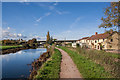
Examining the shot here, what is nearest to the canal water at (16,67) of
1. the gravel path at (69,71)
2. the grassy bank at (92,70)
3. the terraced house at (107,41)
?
the gravel path at (69,71)

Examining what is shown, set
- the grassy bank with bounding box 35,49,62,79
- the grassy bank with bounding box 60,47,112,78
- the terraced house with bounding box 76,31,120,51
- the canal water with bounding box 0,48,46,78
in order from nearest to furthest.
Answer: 1. the grassy bank with bounding box 60,47,112,78
2. the grassy bank with bounding box 35,49,62,79
3. the terraced house with bounding box 76,31,120,51
4. the canal water with bounding box 0,48,46,78

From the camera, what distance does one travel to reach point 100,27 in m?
6.99

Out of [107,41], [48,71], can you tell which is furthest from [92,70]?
[48,71]

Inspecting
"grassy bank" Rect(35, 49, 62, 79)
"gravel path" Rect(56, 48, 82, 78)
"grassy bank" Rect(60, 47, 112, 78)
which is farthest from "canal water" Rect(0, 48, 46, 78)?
"grassy bank" Rect(60, 47, 112, 78)

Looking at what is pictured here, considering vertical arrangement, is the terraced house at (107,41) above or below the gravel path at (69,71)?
above

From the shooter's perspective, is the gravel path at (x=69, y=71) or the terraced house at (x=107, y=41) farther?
the terraced house at (x=107, y=41)

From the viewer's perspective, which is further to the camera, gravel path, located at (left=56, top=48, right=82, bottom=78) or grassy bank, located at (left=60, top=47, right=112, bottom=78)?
gravel path, located at (left=56, top=48, right=82, bottom=78)

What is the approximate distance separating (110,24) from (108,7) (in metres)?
1.61

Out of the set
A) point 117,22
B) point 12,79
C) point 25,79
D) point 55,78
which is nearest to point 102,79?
point 55,78

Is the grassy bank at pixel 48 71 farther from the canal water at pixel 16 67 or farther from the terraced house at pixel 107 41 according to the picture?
the terraced house at pixel 107 41

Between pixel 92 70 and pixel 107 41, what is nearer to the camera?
pixel 92 70

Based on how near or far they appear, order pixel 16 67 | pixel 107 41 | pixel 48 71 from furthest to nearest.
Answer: pixel 16 67, pixel 107 41, pixel 48 71

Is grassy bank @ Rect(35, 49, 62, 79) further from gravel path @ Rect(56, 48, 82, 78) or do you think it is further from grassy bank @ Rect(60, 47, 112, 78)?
grassy bank @ Rect(60, 47, 112, 78)

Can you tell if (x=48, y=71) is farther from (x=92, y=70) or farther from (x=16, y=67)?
→ (x=16, y=67)
